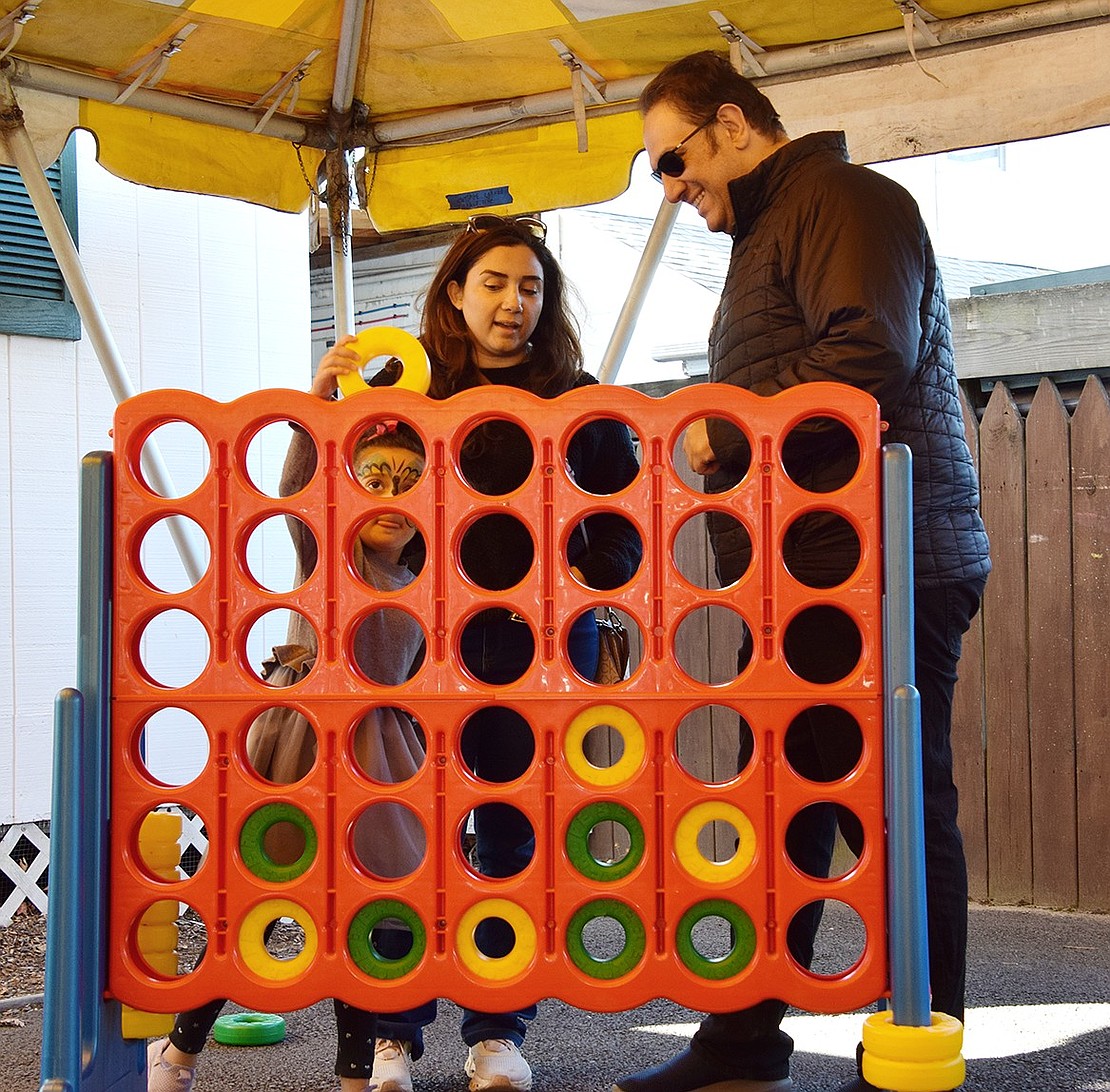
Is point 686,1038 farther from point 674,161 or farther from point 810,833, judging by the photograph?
point 674,161

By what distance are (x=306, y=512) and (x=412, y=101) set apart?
2.11 meters

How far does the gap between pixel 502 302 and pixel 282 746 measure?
0.99 metres

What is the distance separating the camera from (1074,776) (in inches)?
152

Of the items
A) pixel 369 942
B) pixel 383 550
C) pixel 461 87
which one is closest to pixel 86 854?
pixel 369 942

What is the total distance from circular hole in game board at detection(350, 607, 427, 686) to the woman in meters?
0.12

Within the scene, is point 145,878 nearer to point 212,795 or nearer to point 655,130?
point 212,795

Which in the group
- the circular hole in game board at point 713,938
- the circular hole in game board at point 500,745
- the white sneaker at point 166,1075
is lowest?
the circular hole in game board at point 713,938

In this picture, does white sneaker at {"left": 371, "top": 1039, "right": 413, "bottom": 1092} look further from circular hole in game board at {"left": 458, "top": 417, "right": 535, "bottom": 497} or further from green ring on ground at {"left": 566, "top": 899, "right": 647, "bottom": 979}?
circular hole in game board at {"left": 458, "top": 417, "right": 535, "bottom": 497}

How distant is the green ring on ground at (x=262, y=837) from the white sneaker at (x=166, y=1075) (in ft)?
2.17

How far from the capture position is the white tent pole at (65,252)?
3.06 metres

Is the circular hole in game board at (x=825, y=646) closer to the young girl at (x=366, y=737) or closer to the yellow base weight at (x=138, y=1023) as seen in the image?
the young girl at (x=366, y=737)

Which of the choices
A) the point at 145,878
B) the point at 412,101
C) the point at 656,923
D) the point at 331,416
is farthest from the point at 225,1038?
the point at 412,101

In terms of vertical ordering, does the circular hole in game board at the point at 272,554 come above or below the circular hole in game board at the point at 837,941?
above

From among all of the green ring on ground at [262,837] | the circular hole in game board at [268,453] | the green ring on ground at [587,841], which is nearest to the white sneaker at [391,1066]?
the green ring on ground at [262,837]
